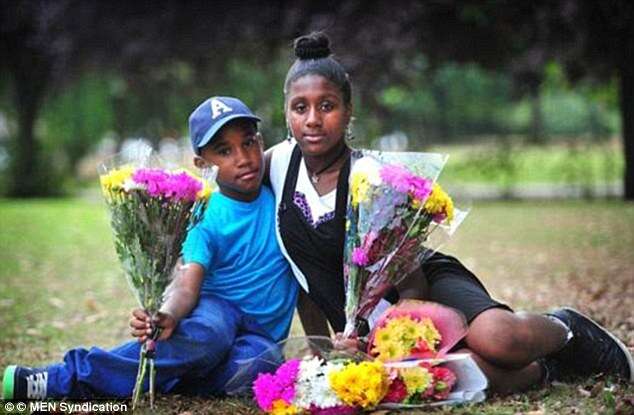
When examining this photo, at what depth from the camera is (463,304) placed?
4.32 metres

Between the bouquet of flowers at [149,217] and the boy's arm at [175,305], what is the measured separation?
44 mm

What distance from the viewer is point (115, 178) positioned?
4234mm

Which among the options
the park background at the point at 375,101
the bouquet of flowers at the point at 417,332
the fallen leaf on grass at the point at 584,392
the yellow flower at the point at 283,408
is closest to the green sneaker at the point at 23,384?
the yellow flower at the point at 283,408

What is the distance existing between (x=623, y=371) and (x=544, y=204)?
46.0 feet

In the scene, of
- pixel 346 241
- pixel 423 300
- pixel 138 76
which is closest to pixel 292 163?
pixel 346 241

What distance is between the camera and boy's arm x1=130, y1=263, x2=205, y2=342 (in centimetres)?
427

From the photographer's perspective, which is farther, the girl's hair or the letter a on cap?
the letter a on cap

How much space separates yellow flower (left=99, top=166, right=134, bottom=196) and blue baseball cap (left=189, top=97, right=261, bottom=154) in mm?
422

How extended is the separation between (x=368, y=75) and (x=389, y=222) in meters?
13.2

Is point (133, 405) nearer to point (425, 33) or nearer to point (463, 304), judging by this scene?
point (463, 304)

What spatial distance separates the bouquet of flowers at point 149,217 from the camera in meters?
4.21

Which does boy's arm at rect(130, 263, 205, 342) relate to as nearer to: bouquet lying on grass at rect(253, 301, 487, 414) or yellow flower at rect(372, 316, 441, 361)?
bouquet lying on grass at rect(253, 301, 487, 414)

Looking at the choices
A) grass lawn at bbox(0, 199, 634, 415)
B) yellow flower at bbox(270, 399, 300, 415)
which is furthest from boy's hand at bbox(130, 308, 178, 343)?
yellow flower at bbox(270, 399, 300, 415)

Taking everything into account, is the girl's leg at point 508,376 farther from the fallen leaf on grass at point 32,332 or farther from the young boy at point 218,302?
the fallen leaf on grass at point 32,332
